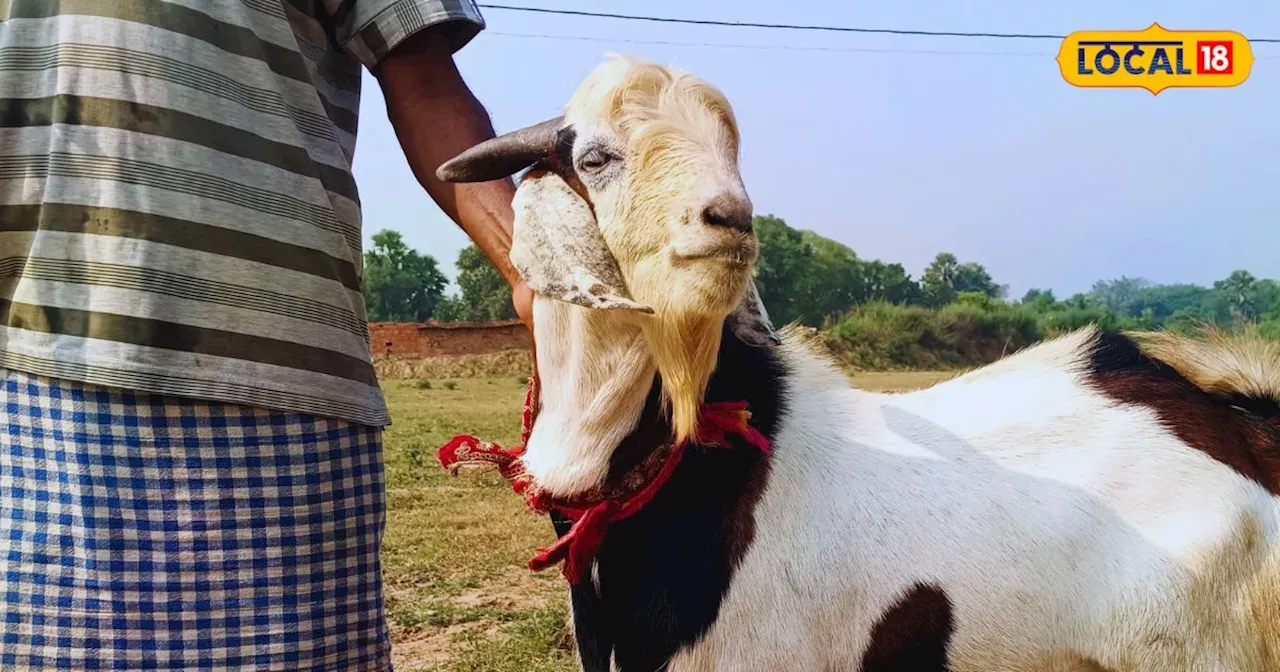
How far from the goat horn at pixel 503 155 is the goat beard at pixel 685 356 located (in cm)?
40

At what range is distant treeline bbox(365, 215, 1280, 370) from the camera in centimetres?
2712

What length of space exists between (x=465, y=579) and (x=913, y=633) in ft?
12.5

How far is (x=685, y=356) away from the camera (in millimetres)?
1900

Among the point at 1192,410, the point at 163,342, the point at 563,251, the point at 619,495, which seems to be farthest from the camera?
the point at 1192,410

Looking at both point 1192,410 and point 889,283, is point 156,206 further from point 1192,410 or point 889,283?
point 889,283

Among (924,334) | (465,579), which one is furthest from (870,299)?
(465,579)

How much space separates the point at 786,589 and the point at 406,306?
2105 inches

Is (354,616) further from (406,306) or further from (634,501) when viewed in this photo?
(406,306)

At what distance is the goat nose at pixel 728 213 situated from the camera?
1.67 m

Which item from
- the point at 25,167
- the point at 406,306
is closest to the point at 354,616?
the point at 25,167

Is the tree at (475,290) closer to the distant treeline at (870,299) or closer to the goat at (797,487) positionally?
the distant treeline at (870,299)

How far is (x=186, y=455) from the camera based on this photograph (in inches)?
57.5

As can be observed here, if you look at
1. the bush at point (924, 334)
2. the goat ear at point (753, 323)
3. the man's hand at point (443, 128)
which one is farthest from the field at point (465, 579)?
the bush at point (924, 334)

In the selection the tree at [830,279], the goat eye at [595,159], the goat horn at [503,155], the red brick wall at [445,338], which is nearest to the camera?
the goat horn at [503,155]
